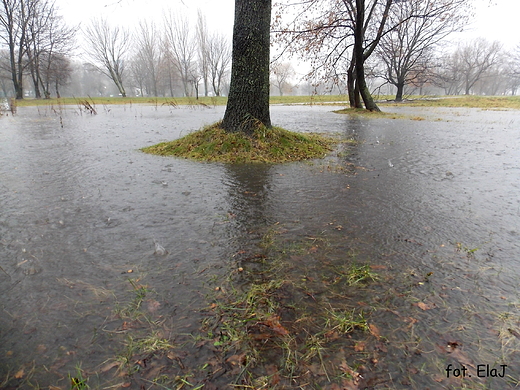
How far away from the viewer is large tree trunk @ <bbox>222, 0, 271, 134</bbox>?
4879 millimetres

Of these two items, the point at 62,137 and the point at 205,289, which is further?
the point at 62,137

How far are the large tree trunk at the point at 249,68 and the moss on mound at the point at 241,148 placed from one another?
0.70ft

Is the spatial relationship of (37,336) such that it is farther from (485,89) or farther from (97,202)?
(485,89)

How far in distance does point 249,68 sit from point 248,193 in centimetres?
277

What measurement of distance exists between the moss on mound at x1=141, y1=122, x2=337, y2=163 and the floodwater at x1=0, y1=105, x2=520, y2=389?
1.29ft

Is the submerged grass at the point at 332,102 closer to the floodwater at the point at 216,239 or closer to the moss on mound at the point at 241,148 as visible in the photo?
the moss on mound at the point at 241,148

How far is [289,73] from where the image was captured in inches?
3046

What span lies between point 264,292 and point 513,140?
8967 mm

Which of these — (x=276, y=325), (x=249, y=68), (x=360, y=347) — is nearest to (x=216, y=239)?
(x=276, y=325)

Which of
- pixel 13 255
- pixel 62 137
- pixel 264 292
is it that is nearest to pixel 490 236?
pixel 264 292

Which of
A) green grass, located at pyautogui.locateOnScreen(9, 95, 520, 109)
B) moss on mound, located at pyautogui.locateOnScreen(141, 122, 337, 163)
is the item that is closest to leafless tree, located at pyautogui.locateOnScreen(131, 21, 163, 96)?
green grass, located at pyautogui.locateOnScreen(9, 95, 520, 109)

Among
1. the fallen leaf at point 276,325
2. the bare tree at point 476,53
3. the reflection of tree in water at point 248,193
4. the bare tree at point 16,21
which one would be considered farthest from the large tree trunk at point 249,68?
the bare tree at point 476,53

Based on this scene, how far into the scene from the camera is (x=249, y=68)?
5098 mm

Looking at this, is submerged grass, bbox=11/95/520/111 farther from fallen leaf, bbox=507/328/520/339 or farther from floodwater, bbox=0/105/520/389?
fallen leaf, bbox=507/328/520/339
